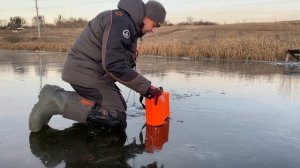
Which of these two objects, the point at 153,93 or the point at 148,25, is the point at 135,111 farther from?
the point at 148,25

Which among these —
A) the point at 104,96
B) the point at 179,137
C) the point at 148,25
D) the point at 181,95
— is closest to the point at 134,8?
the point at 148,25

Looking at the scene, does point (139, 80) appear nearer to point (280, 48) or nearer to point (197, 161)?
point (197, 161)

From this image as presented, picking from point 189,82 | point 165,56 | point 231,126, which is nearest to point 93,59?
point 231,126

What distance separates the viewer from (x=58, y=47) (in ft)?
84.2

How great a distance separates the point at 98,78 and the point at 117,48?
1.78 ft

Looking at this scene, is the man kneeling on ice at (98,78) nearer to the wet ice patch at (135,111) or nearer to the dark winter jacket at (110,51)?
the dark winter jacket at (110,51)

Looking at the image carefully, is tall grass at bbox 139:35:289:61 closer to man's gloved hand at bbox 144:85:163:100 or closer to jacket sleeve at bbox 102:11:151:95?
man's gloved hand at bbox 144:85:163:100

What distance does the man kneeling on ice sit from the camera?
3.99 metres

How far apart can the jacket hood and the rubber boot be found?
111 centimetres

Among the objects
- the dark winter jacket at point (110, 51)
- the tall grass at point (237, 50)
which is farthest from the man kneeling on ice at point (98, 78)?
the tall grass at point (237, 50)

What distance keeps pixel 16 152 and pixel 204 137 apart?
6.72 feet

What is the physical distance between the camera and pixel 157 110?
444 cm

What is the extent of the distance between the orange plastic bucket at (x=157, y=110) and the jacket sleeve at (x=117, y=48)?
527mm

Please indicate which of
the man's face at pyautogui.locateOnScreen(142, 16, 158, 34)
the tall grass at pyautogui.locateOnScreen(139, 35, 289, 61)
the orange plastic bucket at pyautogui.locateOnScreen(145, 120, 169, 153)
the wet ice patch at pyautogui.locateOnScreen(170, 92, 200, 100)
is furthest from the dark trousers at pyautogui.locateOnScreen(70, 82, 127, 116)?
the tall grass at pyautogui.locateOnScreen(139, 35, 289, 61)
